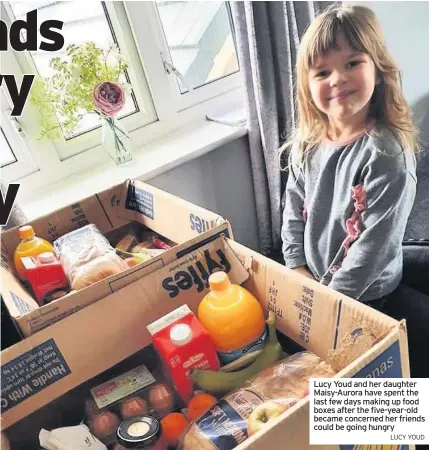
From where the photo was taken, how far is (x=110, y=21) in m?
1.34

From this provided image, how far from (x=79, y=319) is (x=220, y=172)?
2.66 feet

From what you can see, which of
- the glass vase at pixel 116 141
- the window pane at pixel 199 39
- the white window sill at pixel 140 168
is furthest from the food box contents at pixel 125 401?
the window pane at pixel 199 39

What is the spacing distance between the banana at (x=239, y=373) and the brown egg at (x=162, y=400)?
0.05 meters

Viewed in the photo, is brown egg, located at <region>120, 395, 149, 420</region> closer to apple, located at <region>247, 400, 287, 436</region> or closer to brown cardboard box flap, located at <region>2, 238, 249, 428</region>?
brown cardboard box flap, located at <region>2, 238, 249, 428</region>

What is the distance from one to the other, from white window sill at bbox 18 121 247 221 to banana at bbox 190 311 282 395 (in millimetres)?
618

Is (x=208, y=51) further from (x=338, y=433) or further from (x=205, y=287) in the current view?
(x=338, y=433)

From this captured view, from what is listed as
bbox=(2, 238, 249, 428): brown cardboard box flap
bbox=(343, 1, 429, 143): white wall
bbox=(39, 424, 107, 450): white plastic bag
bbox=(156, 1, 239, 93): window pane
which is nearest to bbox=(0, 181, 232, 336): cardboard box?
bbox=(2, 238, 249, 428): brown cardboard box flap

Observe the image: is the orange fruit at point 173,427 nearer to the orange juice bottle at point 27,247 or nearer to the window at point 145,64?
the orange juice bottle at point 27,247

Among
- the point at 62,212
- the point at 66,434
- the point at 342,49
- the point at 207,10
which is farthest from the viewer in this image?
the point at 207,10

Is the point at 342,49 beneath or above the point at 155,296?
above

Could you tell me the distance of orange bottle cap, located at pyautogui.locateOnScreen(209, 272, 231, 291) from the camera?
748 millimetres

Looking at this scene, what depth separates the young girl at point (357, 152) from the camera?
91 cm

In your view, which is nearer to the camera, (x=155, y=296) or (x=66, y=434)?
(x=66, y=434)

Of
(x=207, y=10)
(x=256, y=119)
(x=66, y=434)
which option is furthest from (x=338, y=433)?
(x=207, y=10)
